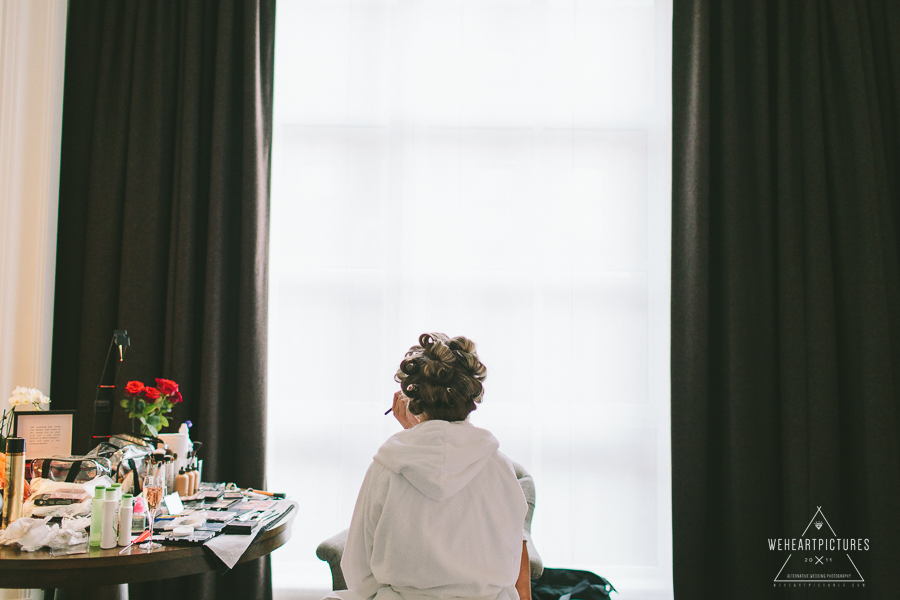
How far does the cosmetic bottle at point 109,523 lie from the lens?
153 cm

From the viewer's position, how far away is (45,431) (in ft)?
6.35

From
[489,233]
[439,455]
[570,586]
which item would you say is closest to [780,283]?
[489,233]

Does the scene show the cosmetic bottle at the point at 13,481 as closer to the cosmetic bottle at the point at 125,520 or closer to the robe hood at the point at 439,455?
the cosmetic bottle at the point at 125,520

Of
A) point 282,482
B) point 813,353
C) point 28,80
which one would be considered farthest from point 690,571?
point 28,80

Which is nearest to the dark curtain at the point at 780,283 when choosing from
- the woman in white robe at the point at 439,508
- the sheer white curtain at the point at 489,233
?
the sheer white curtain at the point at 489,233

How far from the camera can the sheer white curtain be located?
273 cm

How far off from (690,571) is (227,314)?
2.39 metres

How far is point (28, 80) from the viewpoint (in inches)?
99.3

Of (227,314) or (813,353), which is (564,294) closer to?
(813,353)

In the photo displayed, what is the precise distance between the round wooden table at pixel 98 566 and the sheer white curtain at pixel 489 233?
1156mm

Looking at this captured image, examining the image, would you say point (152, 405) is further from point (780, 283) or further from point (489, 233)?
point (780, 283)
